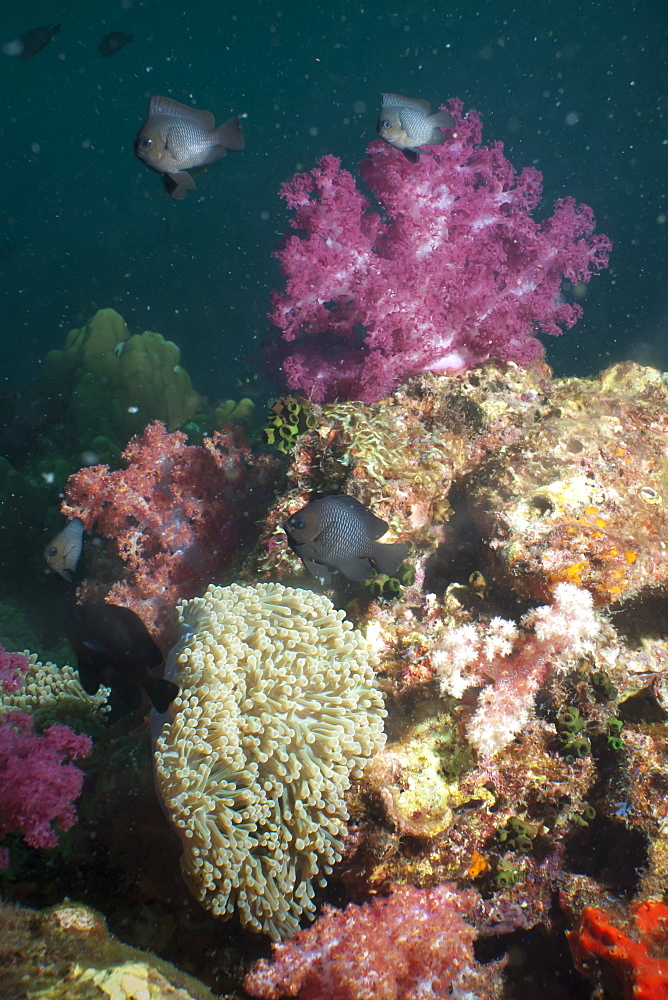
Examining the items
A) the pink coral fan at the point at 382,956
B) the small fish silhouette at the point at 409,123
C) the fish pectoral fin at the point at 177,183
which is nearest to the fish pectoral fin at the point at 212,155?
the fish pectoral fin at the point at 177,183

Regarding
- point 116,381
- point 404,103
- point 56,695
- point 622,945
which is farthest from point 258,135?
point 622,945

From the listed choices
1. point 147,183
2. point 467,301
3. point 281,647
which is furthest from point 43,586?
point 147,183

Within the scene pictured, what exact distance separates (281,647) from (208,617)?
16.6 inches

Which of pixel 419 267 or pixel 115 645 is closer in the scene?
pixel 115 645

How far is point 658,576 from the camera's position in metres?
2.75

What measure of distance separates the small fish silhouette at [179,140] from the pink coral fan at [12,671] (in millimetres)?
3140

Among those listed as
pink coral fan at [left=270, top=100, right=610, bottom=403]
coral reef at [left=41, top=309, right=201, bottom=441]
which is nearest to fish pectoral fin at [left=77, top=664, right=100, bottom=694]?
pink coral fan at [left=270, top=100, right=610, bottom=403]

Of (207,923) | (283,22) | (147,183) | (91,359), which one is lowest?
(147,183)

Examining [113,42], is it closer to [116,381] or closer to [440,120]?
[116,381]

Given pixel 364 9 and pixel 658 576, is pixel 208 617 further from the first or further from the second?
pixel 364 9

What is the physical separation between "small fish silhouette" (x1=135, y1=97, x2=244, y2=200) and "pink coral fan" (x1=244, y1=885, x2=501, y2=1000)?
4264mm

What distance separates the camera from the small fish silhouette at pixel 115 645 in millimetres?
2414

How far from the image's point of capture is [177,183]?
347 cm

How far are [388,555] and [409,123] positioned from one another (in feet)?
10.6
